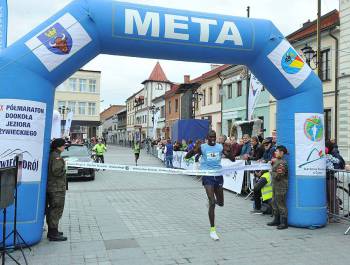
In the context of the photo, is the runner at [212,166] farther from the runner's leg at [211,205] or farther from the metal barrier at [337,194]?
the metal barrier at [337,194]

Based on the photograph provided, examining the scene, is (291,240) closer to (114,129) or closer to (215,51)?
(215,51)

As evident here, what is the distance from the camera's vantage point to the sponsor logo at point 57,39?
6.12 m

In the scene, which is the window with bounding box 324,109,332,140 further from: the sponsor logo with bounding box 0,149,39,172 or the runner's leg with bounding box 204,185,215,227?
the sponsor logo with bounding box 0,149,39,172

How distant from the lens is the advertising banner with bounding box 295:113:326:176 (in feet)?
24.7

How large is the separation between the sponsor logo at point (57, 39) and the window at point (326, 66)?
19.2 meters

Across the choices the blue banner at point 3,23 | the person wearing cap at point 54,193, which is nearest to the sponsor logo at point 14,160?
the person wearing cap at point 54,193

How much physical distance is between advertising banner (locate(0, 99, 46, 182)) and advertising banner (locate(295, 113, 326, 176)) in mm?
4697

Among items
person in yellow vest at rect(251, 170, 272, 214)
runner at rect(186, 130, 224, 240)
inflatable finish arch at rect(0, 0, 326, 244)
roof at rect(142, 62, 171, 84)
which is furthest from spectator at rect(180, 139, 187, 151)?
roof at rect(142, 62, 171, 84)

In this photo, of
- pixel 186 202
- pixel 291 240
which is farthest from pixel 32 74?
pixel 186 202

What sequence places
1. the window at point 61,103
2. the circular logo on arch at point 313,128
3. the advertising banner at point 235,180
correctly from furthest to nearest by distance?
the window at point 61,103 → the advertising banner at point 235,180 → the circular logo on arch at point 313,128

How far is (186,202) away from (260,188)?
2.41m

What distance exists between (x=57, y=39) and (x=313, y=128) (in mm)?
4971

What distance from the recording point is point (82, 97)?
213 feet

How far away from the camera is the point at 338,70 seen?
21.5m
